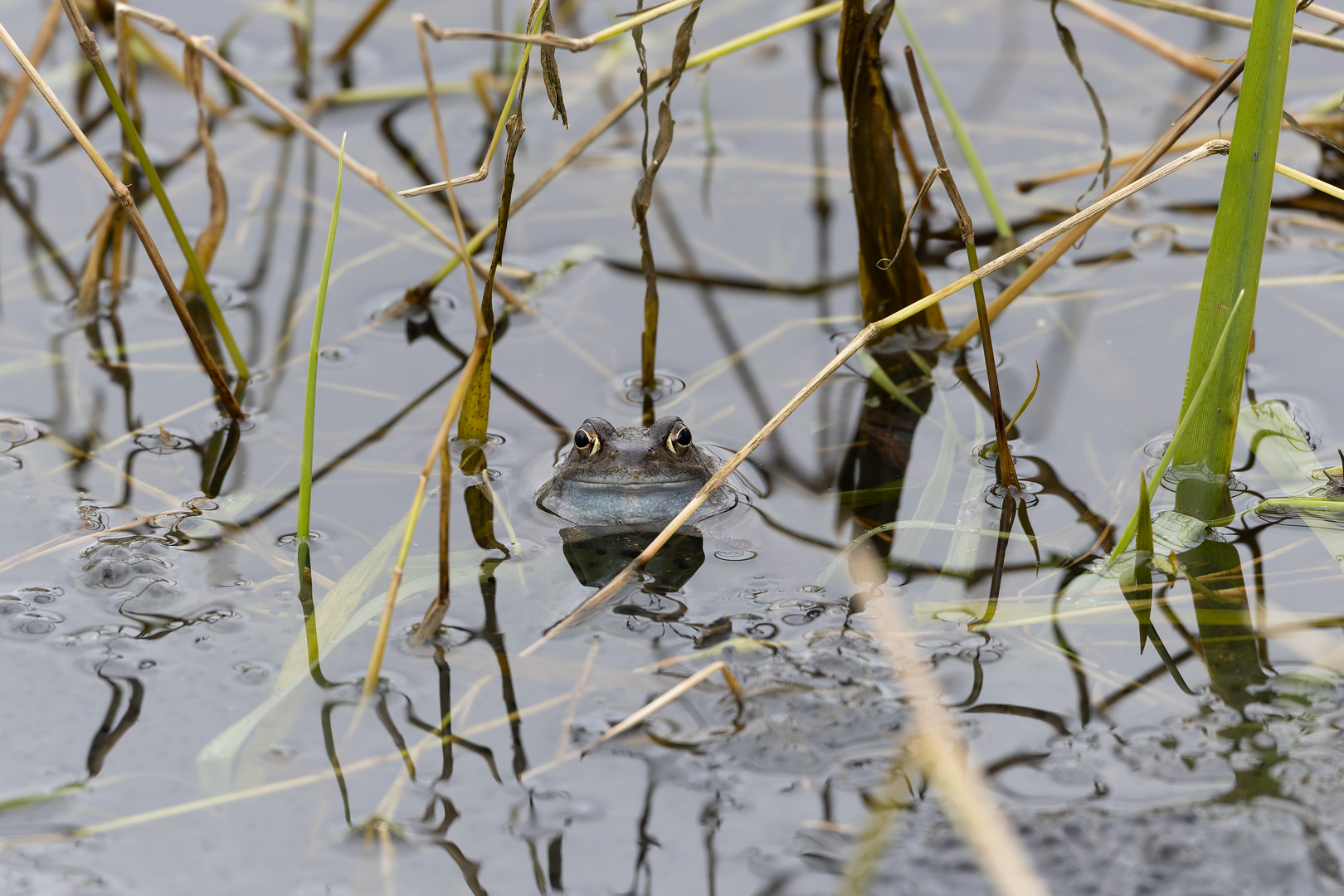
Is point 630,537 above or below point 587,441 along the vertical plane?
below

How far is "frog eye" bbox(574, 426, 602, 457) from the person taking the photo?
174 inches

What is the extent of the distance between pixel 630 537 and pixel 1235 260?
2436 mm

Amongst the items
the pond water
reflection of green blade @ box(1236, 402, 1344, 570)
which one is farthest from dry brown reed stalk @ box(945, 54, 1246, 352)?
reflection of green blade @ box(1236, 402, 1344, 570)

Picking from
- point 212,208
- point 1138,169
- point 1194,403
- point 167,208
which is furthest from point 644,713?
point 212,208

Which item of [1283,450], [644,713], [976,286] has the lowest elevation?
[644,713]

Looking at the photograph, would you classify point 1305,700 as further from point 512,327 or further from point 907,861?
point 512,327

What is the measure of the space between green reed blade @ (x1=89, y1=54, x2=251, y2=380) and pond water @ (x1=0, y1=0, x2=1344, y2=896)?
0.19 m

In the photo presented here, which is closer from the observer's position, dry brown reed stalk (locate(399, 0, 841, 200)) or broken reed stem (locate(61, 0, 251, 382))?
broken reed stem (locate(61, 0, 251, 382))

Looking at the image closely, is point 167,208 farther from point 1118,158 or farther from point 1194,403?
point 1118,158

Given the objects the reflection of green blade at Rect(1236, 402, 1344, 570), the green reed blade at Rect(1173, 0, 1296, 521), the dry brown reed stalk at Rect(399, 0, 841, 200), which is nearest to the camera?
the green reed blade at Rect(1173, 0, 1296, 521)

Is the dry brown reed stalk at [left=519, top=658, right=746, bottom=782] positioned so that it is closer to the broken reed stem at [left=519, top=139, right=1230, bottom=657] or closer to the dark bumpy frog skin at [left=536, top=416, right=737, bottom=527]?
the broken reed stem at [left=519, top=139, right=1230, bottom=657]

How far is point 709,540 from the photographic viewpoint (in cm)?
439

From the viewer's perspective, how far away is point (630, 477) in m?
4.47

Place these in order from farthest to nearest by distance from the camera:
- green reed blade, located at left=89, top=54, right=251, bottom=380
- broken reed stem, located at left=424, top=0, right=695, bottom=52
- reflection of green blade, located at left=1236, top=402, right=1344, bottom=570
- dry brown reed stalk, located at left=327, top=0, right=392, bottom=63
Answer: dry brown reed stalk, located at left=327, top=0, right=392, bottom=63, green reed blade, located at left=89, top=54, right=251, bottom=380, reflection of green blade, located at left=1236, top=402, right=1344, bottom=570, broken reed stem, located at left=424, top=0, right=695, bottom=52
